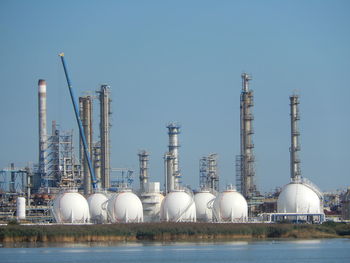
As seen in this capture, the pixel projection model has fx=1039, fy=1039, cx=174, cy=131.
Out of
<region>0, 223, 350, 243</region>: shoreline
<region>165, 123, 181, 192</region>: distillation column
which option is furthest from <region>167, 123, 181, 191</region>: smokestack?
<region>0, 223, 350, 243</region>: shoreline

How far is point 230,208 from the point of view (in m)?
93.2

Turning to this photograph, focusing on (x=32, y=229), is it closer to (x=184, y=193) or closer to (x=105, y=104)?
(x=184, y=193)

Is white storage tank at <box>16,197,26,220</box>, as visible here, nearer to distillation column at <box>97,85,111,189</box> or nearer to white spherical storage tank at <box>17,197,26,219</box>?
white spherical storage tank at <box>17,197,26,219</box>

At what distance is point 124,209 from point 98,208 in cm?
398

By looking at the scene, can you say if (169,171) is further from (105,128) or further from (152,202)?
(105,128)

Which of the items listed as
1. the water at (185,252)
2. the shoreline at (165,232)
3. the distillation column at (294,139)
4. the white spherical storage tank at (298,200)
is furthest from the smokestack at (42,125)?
the water at (185,252)

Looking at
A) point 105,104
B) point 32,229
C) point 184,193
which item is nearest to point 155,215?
point 184,193

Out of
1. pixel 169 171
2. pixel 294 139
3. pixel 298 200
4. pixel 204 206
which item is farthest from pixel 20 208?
pixel 294 139

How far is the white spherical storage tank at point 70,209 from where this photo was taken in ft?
301

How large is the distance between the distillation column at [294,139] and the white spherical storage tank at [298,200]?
14.1ft

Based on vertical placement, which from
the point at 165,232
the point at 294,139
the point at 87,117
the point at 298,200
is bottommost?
the point at 165,232

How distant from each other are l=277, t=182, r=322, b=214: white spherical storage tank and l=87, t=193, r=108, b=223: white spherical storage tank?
52.7 ft

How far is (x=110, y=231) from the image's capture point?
82.3 meters

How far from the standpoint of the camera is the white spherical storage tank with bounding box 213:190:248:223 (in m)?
93.2
